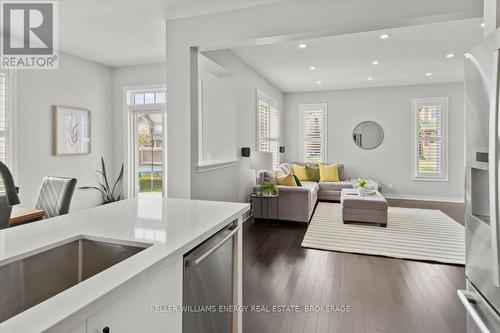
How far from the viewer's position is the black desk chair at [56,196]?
2.92 meters

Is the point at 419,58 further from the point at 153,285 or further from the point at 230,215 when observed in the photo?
the point at 153,285

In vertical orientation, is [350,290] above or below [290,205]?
below

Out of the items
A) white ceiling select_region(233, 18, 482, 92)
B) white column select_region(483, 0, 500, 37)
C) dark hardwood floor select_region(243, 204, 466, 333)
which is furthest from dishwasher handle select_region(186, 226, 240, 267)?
white ceiling select_region(233, 18, 482, 92)

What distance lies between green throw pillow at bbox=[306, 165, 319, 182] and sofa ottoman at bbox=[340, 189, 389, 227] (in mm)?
2393

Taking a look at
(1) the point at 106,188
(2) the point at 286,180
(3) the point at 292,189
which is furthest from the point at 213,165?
(1) the point at 106,188

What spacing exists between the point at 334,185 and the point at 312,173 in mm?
704

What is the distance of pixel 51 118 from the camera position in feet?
14.3

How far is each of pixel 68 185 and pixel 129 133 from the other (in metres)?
2.61

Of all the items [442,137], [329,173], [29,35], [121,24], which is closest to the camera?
[121,24]

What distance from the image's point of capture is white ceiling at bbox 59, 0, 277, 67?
2971 millimetres

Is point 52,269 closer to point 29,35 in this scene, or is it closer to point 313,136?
point 29,35

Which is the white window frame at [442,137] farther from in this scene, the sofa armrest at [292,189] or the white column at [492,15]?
the white column at [492,15]

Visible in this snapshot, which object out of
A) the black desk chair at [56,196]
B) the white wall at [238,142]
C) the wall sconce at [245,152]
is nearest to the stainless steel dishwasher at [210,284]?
the white wall at [238,142]

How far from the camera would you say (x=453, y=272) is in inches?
120
